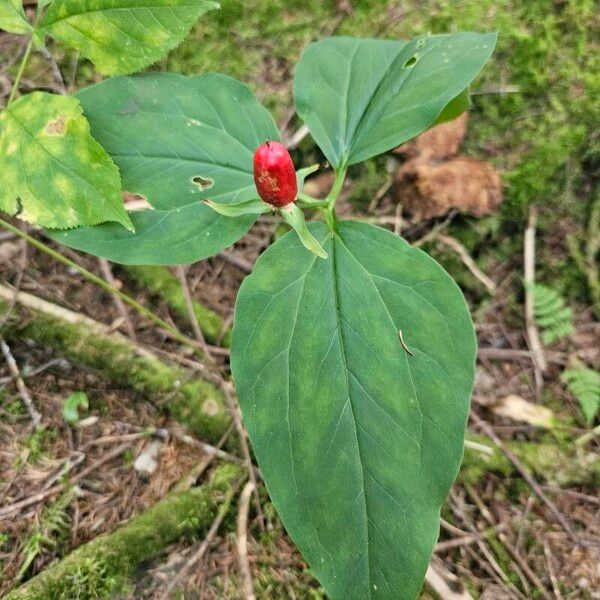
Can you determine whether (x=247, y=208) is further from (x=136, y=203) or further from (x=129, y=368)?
(x=129, y=368)

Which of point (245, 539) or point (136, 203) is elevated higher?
point (136, 203)

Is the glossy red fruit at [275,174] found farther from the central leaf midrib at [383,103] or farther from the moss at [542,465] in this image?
the moss at [542,465]

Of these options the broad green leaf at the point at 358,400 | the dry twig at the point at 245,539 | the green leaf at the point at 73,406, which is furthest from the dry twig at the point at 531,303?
the green leaf at the point at 73,406

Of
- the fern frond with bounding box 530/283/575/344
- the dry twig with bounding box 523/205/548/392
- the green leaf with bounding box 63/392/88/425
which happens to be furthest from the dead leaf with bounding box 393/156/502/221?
the green leaf with bounding box 63/392/88/425

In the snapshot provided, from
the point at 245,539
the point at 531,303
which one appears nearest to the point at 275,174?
the point at 245,539

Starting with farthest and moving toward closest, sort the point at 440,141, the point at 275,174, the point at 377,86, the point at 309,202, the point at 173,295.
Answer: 1. the point at 440,141
2. the point at 173,295
3. the point at 377,86
4. the point at 309,202
5. the point at 275,174

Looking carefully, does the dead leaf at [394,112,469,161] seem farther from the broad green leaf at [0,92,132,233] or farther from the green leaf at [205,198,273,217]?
the broad green leaf at [0,92,132,233]

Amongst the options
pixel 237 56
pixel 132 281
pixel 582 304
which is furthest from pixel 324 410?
pixel 237 56
